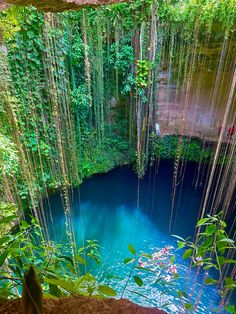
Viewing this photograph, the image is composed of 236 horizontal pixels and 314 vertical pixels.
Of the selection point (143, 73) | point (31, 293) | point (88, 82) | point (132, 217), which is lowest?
point (132, 217)

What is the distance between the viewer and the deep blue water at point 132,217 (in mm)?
3203

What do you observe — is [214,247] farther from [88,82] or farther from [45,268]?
[88,82]

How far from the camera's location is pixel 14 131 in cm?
342

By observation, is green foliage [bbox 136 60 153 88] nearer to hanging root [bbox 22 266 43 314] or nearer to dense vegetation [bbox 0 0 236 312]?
dense vegetation [bbox 0 0 236 312]

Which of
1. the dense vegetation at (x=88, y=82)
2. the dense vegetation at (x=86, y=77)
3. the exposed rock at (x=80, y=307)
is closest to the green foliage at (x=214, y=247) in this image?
the exposed rock at (x=80, y=307)

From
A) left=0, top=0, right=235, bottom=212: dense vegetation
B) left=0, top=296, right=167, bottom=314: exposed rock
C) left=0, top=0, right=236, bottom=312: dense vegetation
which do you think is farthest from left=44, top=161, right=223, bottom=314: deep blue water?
left=0, top=296, right=167, bottom=314: exposed rock

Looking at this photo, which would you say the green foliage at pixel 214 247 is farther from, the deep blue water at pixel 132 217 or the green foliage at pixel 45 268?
the deep blue water at pixel 132 217

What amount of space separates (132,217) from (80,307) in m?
4.05

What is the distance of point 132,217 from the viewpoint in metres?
4.49

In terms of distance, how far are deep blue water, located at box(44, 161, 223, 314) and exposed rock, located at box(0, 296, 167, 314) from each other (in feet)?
8.66

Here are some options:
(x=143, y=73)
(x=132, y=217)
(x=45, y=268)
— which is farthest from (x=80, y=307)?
(x=143, y=73)

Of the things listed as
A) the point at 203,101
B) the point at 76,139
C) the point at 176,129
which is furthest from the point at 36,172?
the point at 203,101

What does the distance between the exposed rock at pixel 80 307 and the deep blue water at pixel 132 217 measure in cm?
264

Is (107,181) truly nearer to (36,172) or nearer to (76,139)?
(76,139)
